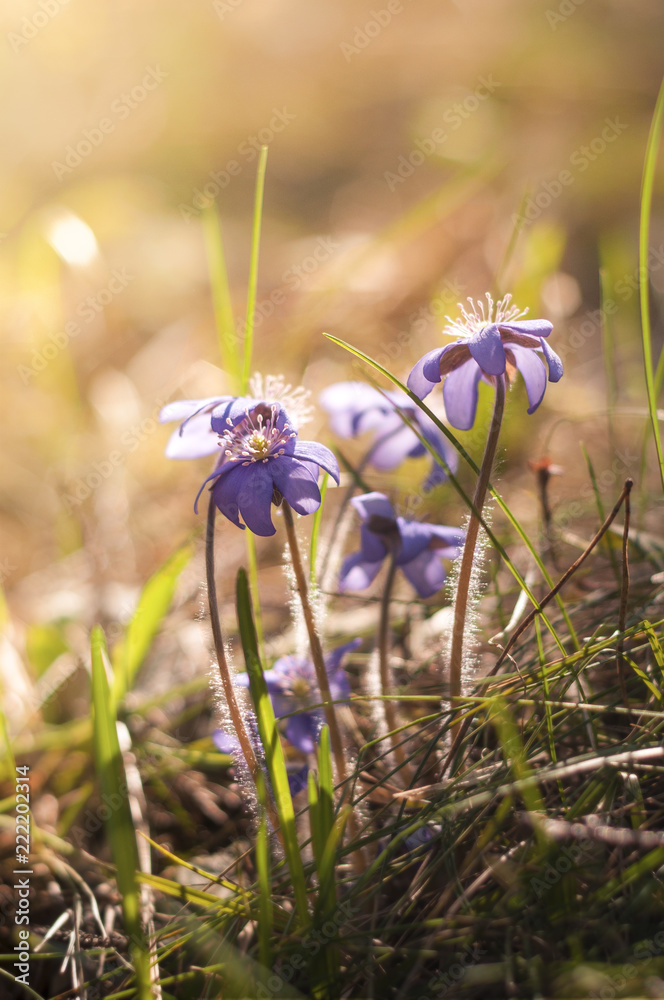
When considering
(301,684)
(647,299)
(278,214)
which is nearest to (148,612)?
(301,684)

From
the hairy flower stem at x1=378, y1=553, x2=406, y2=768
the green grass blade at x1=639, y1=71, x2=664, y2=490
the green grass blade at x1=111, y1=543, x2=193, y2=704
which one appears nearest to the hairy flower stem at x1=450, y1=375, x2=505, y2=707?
the hairy flower stem at x1=378, y1=553, x2=406, y2=768

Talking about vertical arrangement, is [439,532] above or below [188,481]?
below

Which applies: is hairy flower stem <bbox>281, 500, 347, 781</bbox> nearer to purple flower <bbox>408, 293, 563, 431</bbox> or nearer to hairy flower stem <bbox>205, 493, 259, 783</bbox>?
hairy flower stem <bbox>205, 493, 259, 783</bbox>

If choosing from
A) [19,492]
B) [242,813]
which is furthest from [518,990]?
[19,492]

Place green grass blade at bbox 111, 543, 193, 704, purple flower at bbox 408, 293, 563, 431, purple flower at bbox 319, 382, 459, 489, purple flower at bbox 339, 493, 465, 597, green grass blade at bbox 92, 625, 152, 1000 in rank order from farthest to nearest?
green grass blade at bbox 111, 543, 193, 704 < purple flower at bbox 319, 382, 459, 489 < purple flower at bbox 339, 493, 465, 597 < purple flower at bbox 408, 293, 563, 431 < green grass blade at bbox 92, 625, 152, 1000

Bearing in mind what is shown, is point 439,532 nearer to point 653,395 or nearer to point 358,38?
point 653,395
